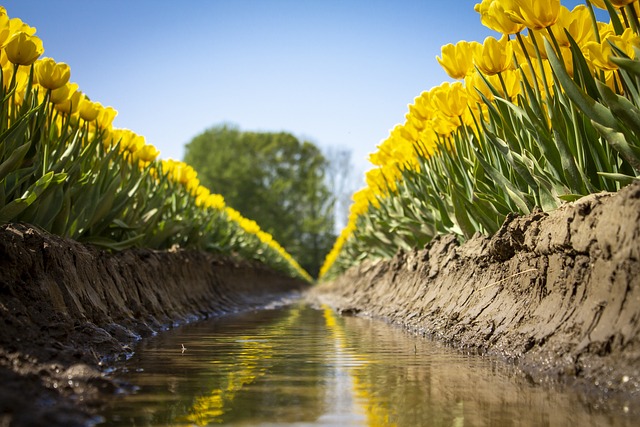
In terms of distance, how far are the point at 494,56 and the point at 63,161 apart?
2768 mm

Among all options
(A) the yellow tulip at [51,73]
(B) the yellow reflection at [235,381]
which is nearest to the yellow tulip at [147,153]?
(A) the yellow tulip at [51,73]

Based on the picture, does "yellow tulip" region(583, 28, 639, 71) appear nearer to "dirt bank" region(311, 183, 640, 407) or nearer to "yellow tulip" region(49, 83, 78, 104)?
"dirt bank" region(311, 183, 640, 407)

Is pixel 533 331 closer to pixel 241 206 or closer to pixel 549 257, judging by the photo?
pixel 549 257

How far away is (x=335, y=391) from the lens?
7.51ft

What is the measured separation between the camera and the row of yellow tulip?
3918mm

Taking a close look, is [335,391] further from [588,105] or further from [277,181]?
[277,181]

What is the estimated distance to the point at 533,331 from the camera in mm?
3156

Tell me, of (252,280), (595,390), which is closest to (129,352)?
(595,390)

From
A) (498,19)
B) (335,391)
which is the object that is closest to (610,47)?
(498,19)

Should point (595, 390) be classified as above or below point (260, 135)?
below

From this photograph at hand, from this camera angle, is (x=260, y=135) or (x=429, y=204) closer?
(x=429, y=204)

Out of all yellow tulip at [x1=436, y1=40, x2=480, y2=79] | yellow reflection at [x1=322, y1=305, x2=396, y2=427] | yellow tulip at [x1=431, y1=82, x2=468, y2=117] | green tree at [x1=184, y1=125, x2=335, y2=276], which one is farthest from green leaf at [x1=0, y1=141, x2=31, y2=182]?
green tree at [x1=184, y1=125, x2=335, y2=276]

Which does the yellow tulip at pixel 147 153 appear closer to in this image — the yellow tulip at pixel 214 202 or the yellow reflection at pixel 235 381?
the yellow reflection at pixel 235 381

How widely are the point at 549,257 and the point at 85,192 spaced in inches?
134
